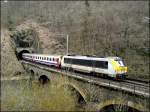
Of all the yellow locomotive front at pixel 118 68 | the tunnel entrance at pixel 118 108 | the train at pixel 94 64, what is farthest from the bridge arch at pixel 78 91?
the yellow locomotive front at pixel 118 68

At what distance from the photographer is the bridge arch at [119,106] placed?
1745cm

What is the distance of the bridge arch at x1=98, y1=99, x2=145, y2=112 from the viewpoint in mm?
17453

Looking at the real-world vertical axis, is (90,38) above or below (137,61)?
above

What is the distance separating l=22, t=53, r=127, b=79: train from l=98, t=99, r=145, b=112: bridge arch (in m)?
3.73

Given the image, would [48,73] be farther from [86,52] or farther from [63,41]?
[63,41]

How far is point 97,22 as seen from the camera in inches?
2057

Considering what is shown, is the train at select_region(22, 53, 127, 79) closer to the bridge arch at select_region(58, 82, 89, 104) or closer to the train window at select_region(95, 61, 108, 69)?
the train window at select_region(95, 61, 108, 69)

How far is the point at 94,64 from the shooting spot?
86.5 feet

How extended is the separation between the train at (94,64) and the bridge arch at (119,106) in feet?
12.2

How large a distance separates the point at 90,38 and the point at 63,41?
236 inches

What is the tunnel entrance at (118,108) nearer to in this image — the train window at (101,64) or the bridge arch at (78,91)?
the bridge arch at (78,91)

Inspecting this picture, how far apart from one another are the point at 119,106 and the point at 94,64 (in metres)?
7.88

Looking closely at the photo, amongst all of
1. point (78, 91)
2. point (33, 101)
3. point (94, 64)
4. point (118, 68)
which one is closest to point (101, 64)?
point (94, 64)

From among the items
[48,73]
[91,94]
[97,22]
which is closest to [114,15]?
[97,22]
